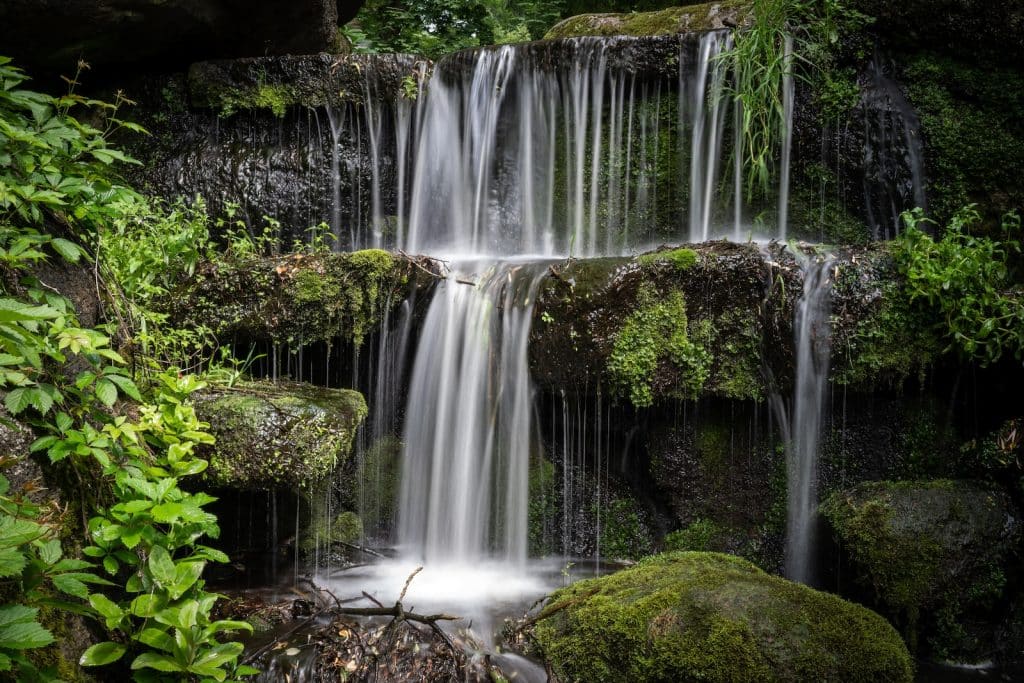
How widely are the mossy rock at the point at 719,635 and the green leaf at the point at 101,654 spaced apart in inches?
79.6

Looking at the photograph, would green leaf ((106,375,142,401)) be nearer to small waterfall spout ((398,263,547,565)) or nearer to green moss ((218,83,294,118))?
small waterfall spout ((398,263,547,565))

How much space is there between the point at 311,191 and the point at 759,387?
4702mm

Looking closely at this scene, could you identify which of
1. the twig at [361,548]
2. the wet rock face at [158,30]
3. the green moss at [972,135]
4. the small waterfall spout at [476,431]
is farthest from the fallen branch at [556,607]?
the wet rock face at [158,30]

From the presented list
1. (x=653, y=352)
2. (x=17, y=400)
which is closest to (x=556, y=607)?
(x=653, y=352)

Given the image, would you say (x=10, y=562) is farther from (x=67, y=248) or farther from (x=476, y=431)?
(x=476, y=431)

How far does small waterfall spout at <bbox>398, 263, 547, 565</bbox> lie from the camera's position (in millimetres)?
5164

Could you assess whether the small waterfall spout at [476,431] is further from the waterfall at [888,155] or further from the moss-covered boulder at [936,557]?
the waterfall at [888,155]

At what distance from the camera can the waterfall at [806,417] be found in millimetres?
4750

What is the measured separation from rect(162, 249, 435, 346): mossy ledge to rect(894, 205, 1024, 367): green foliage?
352 centimetres

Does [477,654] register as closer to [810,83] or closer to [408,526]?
[408,526]

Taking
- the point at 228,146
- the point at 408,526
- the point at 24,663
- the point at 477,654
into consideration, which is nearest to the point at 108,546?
the point at 24,663

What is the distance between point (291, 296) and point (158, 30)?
3.53 meters

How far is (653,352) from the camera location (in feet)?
15.8

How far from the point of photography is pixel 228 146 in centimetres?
715
